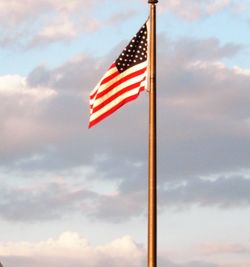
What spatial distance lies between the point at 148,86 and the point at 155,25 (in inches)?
78.3

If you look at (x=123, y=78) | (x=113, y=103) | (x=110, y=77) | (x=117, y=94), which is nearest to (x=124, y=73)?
(x=123, y=78)

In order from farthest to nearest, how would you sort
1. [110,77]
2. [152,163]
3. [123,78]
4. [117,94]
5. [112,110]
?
[110,77] → [123,78] → [117,94] → [112,110] → [152,163]

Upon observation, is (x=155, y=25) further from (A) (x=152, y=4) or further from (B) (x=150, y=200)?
(B) (x=150, y=200)

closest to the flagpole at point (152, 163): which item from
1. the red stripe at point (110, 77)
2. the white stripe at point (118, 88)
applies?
the white stripe at point (118, 88)

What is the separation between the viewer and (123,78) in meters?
26.2

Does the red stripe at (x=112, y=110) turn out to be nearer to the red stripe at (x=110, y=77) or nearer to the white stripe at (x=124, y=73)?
the white stripe at (x=124, y=73)

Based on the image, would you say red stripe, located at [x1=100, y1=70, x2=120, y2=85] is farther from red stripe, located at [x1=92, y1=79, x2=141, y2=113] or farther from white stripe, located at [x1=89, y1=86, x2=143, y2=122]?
white stripe, located at [x1=89, y1=86, x2=143, y2=122]

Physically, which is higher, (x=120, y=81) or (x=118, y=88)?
(x=120, y=81)

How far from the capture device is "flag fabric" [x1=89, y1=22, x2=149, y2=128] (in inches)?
1019

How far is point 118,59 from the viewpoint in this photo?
26406 millimetres

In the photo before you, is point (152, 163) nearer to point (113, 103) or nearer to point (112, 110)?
point (112, 110)

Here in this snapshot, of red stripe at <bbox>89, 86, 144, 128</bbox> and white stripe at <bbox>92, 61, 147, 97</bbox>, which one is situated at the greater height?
white stripe at <bbox>92, 61, 147, 97</bbox>

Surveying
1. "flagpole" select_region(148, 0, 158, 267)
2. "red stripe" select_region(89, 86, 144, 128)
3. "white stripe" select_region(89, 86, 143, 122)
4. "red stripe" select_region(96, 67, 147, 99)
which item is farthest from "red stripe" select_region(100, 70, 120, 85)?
"flagpole" select_region(148, 0, 158, 267)

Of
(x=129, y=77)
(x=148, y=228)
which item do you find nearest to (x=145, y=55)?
(x=129, y=77)
